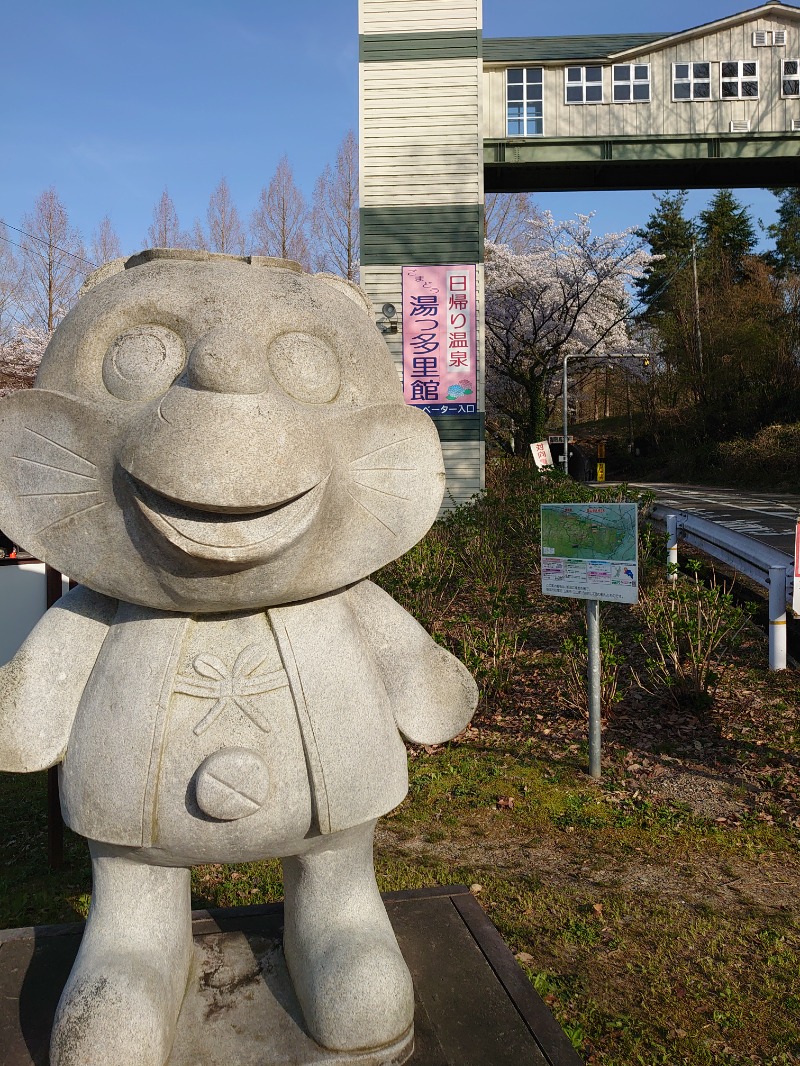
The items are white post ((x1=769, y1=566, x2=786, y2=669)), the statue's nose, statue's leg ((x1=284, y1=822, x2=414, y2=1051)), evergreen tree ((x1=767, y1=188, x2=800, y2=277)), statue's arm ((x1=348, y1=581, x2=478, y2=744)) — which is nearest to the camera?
the statue's nose

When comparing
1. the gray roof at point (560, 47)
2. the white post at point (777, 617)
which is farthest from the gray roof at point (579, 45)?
the white post at point (777, 617)

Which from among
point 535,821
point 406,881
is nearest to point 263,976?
point 406,881

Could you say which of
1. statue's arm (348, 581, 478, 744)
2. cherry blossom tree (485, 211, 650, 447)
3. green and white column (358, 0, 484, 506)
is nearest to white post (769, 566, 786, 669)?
statue's arm (348, 581, 478, 744)

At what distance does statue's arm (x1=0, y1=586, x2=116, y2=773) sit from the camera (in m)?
1.98

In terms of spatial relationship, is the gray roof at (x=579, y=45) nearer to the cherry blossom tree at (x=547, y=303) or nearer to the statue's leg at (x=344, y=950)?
the cherry blossom tree at (x=547, y=303)

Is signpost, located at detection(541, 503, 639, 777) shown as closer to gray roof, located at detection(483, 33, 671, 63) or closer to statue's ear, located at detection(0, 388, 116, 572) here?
statue's ear, located at detection(0, 388, 116, 572)

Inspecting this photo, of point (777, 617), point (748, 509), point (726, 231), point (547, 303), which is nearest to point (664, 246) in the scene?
point (726, 231)

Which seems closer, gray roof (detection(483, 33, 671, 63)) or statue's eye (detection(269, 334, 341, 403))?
statue's eye (detection(269, 334, 341, 403))

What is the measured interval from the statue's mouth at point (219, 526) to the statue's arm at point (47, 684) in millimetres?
515

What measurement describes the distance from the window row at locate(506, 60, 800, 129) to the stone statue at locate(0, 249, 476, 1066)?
584 inches

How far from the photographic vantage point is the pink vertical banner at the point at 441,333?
11.2 m

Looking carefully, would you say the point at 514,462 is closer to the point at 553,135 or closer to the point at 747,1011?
the point at 553,135

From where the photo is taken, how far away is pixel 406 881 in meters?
3.76

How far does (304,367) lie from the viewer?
192cm
